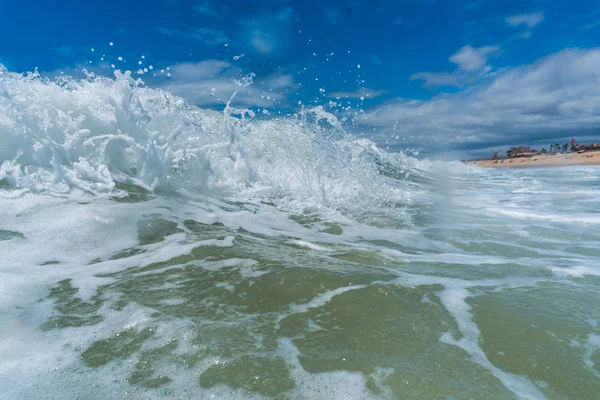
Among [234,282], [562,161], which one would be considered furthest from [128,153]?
[562,161]

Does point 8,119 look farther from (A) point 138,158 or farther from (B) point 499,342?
(B) point 499,342

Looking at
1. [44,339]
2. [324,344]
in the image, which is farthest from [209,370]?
[44,339]

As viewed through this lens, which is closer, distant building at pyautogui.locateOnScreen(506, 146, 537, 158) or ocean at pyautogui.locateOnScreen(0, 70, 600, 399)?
ocean at pyautogui.locateOnScreen(0, 70, 600, 399)

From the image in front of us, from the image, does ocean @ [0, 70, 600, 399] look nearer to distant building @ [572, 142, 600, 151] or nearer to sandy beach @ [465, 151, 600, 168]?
sandy beach @ [465, 151, 600, 168]

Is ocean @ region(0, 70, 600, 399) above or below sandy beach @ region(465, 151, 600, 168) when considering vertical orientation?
above

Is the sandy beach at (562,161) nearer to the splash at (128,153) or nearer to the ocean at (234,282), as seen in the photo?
the splash at (128,153)

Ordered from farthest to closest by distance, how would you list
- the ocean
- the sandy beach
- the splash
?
the sandy beach → the splash → the ocean

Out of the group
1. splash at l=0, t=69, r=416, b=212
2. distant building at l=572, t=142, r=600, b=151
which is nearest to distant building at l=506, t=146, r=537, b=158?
distant building at l=572, t=142, r=600, b=151

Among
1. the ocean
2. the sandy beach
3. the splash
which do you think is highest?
the splash

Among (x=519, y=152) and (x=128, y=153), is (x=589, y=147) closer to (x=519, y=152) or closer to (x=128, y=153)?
(x=519, y=152)

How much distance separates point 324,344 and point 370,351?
23cm

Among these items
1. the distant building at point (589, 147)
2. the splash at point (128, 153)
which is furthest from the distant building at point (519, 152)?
the splash at point (128, 153)

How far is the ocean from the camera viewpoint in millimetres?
1644

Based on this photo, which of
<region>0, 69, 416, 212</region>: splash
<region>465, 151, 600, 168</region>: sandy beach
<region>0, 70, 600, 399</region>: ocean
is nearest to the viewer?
<region>0, 70, 600, 399</region>: ocean
